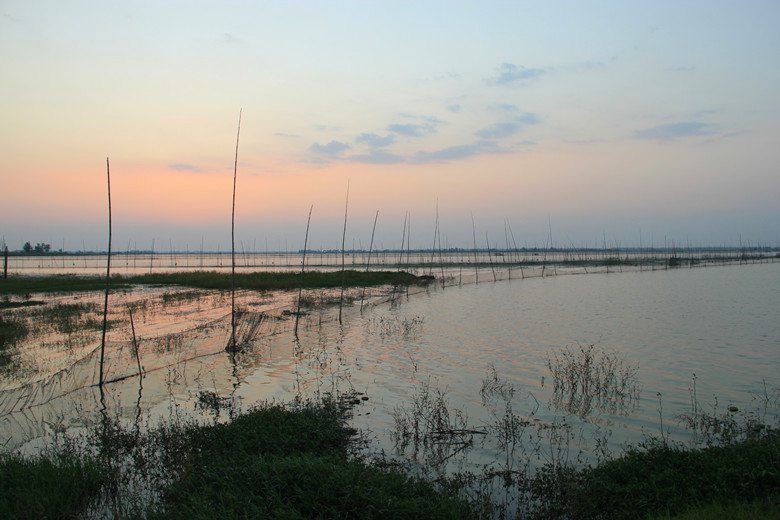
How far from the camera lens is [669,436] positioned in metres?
6.53

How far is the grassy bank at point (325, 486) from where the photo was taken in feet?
13.2

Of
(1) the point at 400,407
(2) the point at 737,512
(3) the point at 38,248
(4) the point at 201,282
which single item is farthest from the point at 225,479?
(3) the point at 38,248

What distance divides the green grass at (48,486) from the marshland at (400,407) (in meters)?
0.05

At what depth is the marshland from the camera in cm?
450

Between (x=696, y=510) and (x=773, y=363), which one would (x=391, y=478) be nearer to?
(x=696, y=510)

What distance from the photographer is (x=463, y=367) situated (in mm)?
10695

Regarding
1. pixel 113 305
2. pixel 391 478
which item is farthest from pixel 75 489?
pixel 113 305

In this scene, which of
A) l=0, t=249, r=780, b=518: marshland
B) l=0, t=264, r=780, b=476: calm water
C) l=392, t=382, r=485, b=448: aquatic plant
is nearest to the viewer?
l=0, t=249, r=780, b=518: marshland

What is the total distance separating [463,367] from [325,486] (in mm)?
6869

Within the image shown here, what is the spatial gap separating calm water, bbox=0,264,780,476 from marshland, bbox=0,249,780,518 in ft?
0.19

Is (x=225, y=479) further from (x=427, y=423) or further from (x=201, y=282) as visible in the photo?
(x=201, y=282)

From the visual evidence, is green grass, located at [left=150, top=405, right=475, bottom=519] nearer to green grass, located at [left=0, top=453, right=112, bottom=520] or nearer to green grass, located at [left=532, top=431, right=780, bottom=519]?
green grass, located at [left=0, top=453, right=112, bottom=520]

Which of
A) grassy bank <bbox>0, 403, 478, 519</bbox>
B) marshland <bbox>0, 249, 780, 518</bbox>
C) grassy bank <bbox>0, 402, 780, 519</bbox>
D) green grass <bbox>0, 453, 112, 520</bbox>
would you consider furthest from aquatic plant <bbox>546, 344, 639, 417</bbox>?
green grass <bbox>0, 453, 112, 520</bbox>

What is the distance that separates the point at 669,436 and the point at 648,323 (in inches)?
427
